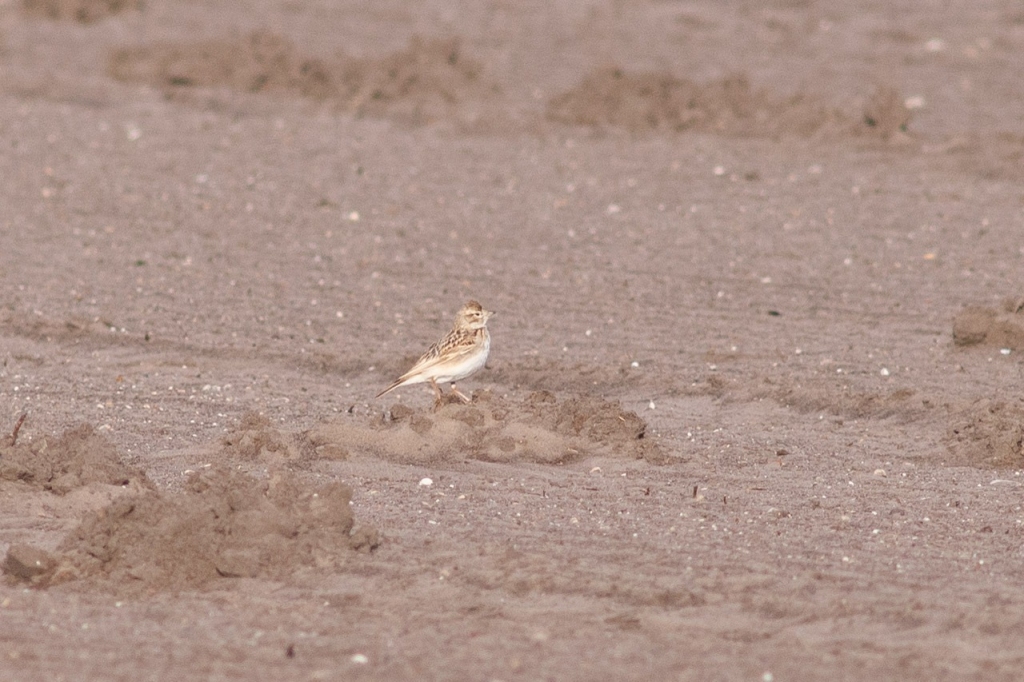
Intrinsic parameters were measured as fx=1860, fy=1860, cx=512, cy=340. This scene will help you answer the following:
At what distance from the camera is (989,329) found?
38.6 feet

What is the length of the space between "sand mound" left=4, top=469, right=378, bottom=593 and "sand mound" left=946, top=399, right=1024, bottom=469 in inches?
139

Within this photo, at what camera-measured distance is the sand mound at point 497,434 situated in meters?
9.74

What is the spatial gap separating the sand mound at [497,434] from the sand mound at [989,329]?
2784 millimetres

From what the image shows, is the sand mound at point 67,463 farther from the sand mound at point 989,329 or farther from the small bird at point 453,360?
the sand mound at point 989,329

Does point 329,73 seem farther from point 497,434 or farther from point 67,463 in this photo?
point 67,463

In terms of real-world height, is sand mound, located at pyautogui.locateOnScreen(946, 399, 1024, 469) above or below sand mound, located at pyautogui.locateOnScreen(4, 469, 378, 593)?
below

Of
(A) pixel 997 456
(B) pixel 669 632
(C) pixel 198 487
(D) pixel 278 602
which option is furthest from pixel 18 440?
(A) pixel 997 456

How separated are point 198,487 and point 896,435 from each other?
4135 mm

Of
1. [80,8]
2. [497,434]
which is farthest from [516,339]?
[80,8]

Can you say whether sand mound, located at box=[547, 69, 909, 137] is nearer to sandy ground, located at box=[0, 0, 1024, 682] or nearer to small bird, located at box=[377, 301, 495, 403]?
sandy ground, located at box=[0, 0, 1024, 682]

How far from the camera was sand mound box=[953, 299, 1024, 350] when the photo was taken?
11.8 m

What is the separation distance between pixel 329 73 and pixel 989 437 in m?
11.4

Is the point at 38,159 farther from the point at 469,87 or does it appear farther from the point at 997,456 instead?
the point at 997,456

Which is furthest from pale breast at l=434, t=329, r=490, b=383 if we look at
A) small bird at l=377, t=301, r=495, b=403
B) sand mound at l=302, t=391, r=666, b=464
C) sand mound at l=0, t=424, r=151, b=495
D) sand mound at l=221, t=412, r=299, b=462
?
sand mound at l=0, t=424, r=151, b=495
